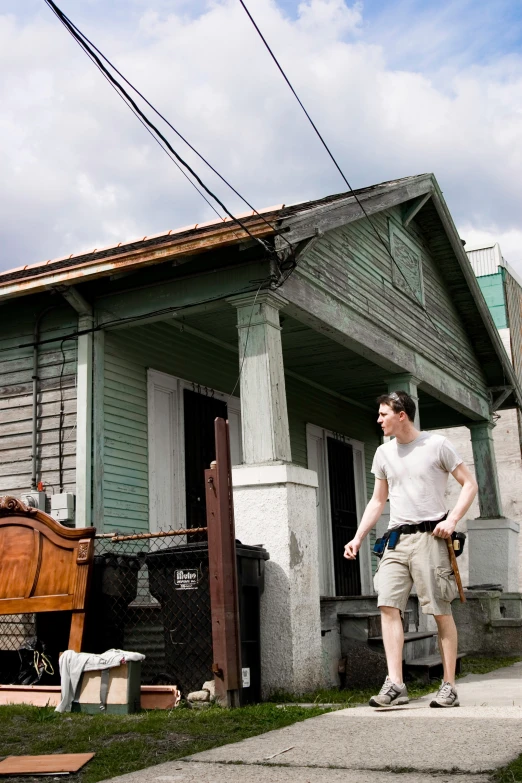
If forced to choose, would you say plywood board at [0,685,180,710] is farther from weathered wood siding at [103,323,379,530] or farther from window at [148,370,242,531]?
window at [148,370,242,531]

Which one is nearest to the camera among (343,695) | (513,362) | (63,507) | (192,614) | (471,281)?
(192,614)

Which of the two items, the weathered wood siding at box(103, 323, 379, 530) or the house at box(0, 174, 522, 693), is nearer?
the house at box(0, 174, 522, 693)

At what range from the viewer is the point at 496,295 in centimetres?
2061

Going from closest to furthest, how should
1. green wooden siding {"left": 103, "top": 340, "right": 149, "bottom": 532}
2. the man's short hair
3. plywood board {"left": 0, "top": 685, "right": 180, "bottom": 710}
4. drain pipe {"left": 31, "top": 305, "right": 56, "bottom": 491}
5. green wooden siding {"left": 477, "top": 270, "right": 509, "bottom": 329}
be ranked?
the man's short hair
plywood board {"left": 0, "top": 685, "right": 180, "bottom": 710}
green wooden siding {"left": 103, "top": 340, "right": 149, "bottom": 532}
drain pipe {"left": 31, "top": 305, "right": 56, "bottom": 491}
green wooden siding {"left": 477, "top": 270, "right": 509, "bottom": 329}

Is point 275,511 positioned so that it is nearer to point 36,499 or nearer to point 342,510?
point 36,499

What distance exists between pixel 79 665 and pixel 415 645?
3.07 meters

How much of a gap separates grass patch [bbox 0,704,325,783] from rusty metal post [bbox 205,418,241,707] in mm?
232

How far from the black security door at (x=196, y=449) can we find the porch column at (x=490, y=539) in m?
4.96

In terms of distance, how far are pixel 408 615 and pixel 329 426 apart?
5.38m

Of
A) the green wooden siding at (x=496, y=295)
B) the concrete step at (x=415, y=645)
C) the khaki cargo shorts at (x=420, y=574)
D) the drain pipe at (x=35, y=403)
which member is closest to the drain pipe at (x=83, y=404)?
the drain pipe at (x=35, y=403)

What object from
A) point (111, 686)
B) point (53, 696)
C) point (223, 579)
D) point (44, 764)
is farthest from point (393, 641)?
point (53, 696)

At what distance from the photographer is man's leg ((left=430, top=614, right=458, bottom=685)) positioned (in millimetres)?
5062

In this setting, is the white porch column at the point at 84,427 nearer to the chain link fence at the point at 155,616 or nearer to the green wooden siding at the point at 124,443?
the green wooden siding at the point at 124,443

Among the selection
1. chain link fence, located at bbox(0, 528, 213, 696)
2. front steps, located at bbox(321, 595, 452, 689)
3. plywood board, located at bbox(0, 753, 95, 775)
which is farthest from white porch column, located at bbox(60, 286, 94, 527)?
plywood board, located at bbox(0, 753, 95, 775)
